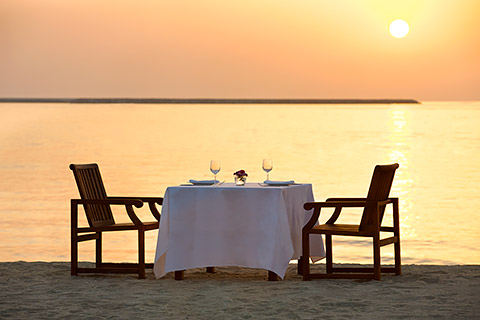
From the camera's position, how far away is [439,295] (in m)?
5.43

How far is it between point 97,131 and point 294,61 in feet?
79.3

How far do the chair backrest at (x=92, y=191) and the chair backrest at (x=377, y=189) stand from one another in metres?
1.95

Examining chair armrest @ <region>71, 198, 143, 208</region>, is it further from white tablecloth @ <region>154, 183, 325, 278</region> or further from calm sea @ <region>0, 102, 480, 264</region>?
calm sea @ <region>0, 102, 480, 264</region>

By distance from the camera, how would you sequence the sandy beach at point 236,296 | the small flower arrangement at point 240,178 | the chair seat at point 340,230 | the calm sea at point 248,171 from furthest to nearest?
the calm sea at point 248,171 → the small flower arrangement at point 240,178 → the chair seat at point 340,230 → the sandy beach at point 236,296

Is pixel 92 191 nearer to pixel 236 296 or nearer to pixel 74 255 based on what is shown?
pixel 74 255

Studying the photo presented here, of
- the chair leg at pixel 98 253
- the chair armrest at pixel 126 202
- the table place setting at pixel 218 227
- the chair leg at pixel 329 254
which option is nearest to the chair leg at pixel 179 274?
the table place setting at pixel 218 227

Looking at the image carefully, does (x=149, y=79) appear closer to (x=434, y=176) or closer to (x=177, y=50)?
(x=177, y=50)

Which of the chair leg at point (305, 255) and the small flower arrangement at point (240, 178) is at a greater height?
the small flower arrangement at point (240, 178)

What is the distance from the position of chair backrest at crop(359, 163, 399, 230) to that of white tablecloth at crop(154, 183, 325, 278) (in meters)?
0.55

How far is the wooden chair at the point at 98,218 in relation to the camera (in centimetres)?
621

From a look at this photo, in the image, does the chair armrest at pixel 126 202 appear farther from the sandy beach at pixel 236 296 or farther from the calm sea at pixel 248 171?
the calm sea at pixel 248 171

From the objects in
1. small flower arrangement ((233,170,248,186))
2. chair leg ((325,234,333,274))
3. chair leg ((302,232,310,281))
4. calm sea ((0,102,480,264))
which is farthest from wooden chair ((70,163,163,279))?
calm sea ((0,102,480,264))

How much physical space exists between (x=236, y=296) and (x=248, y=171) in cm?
1154

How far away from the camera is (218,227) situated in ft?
20.2
